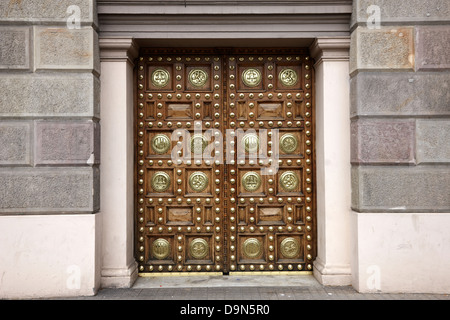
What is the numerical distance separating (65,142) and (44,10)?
1.51 metres

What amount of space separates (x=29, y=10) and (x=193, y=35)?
1.87 meters

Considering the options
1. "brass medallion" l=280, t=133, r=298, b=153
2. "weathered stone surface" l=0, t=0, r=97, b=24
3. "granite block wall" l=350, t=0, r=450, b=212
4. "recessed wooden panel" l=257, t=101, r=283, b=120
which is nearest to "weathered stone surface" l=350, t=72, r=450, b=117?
"granite block wall" l=350, t=0, r=450, b=212

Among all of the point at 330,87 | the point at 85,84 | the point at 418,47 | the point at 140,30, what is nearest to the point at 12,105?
the point at 85,84

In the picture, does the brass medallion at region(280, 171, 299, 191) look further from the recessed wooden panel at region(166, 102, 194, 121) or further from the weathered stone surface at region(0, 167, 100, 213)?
the weathered stone surface at region(0, 167, 100, 213)

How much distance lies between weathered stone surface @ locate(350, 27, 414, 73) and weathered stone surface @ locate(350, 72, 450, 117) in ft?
0.34

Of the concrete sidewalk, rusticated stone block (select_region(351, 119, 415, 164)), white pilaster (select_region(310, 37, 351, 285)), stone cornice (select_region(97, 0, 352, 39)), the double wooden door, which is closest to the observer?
the concrete sidewalk

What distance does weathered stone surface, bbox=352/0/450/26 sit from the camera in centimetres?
478

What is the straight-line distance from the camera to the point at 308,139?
5488 mm

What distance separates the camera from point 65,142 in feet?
15.5

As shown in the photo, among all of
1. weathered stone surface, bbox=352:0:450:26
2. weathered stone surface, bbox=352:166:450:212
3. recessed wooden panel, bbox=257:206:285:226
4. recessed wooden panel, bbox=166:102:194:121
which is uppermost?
weathered stone surface, bbox=352:0:450:26

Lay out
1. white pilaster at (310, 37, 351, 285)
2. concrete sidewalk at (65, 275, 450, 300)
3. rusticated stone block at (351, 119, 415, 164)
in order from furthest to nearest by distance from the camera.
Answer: white pilaster at (310, 37, 351, 285)
rusticated stone block at (351, 119, 415, 164)
concrete sidewalk at (65, 275, 450, 300)

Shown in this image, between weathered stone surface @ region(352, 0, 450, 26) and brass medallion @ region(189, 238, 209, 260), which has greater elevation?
weathered stone surface @ region(352, 0, 450, 26)

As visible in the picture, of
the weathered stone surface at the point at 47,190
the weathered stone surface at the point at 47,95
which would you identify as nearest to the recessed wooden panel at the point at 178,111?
the weathered stone surface at the point at 47,95

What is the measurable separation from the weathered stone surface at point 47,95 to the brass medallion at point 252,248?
2517 mm
